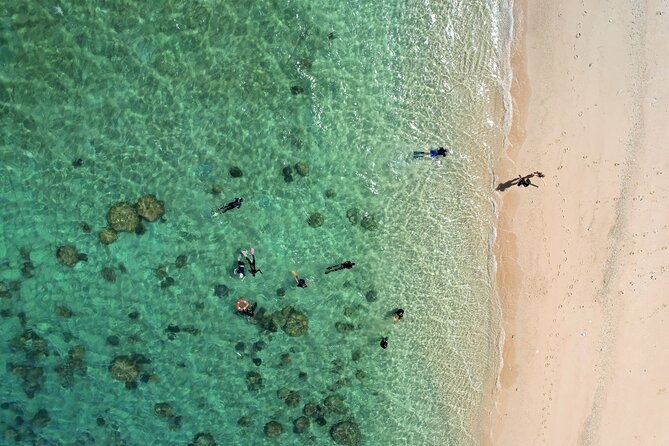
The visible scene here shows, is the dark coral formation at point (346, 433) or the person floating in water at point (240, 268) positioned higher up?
the person floating in water at point (240, 268)

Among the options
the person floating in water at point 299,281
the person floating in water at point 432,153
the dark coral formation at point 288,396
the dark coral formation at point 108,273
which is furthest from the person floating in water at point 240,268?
the person floating in water at point 432,153

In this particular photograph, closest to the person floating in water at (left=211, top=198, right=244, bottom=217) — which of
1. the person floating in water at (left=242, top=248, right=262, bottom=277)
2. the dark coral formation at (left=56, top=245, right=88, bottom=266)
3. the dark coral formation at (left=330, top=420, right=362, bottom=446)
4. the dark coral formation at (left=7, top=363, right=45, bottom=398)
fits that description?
the person floating in water at (left=242, top=248, right=262, bottom=277)

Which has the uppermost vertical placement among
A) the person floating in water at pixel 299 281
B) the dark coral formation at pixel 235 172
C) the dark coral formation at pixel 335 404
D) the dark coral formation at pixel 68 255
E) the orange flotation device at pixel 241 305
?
the dark coral formation at pixel 235 172

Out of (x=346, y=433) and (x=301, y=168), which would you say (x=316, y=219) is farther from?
(x=346, y=433)

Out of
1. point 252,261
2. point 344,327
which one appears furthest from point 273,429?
point 252,261

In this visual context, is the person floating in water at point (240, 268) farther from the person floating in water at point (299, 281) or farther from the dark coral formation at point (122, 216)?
the dark coral formation at point (122, 216)

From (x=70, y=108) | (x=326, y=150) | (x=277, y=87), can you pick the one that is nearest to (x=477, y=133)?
(x=326, y=150)

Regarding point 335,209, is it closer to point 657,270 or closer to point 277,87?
point 277,87
